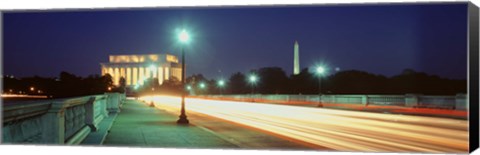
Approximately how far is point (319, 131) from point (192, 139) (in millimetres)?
6579

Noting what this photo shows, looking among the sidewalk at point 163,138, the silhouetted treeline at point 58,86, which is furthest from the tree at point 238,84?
the sidewalk at point 163,138

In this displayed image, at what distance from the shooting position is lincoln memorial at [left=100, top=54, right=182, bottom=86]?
91750 millimetres

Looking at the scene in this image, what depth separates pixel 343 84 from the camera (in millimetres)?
81000

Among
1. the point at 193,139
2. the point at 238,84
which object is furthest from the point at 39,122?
the point at 238,84

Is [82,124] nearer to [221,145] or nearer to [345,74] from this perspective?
[221,145]

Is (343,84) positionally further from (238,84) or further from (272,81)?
(238,84)

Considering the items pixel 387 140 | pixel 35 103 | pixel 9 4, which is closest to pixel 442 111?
pixel 387 140

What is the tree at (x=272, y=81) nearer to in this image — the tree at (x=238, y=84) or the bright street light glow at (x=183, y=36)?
the tree at (x=238, y=84)

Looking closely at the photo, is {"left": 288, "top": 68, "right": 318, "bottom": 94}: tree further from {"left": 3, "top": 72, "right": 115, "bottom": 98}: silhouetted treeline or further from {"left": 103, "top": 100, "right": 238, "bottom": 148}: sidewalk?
{"left": 103, "top": 100, "right": 238, "bottom": 148}: sidewalk

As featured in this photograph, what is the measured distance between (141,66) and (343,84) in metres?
37.6

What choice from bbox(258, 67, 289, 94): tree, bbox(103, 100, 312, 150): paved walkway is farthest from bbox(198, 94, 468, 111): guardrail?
bbox(258, 67, 289, 94): tree

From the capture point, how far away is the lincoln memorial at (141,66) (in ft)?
301

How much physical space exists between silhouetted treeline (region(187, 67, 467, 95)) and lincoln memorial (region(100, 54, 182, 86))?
1237 cm

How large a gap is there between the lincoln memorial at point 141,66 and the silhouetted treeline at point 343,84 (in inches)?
487
